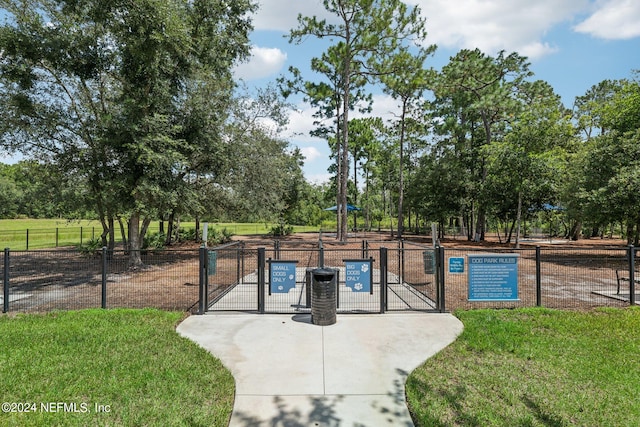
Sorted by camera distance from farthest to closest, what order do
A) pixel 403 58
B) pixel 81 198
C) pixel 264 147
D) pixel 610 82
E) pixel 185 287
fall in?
1. pixel 610 82
2. pixel 403 58
3. pixel 264 147
4. pixel 81 198
5. pixel 185 287

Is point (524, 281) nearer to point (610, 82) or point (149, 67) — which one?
point (149, 67)

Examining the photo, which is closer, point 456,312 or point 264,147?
point 456,312

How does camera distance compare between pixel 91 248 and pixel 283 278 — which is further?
pixel 91 248

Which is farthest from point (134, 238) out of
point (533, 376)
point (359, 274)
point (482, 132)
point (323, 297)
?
point (482, 132)

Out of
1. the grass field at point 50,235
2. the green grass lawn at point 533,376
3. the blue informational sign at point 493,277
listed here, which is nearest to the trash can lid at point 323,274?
the green grass lawn at point 533,376

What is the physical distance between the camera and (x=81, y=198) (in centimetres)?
1406

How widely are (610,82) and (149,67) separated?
5089cm

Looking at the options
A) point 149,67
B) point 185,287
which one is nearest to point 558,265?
point 185,287

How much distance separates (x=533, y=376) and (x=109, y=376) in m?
5.24

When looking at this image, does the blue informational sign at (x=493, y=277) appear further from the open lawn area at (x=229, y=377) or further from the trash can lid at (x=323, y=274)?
the trash can lid at (x=323, y=274)

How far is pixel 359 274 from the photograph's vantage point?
738 centimetres

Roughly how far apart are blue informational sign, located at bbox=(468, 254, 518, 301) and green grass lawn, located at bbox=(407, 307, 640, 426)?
0.83m

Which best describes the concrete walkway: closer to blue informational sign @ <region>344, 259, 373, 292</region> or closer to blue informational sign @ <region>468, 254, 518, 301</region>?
blue informational sign @ <region>344, 259, 373, 292</region>

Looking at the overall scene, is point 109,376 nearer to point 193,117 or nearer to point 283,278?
point 283,278
